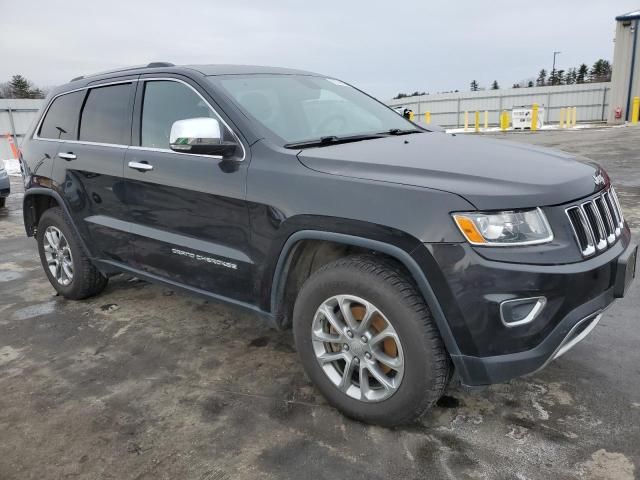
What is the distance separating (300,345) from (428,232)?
37.8 inches

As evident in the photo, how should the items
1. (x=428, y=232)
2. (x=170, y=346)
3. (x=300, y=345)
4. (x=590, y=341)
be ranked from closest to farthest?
(x=428, y=232) → (x=300, y=345) → (x=590, y=341) → (x=170, y=346)

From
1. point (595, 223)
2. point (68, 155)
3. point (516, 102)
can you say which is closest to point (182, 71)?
point (68, 155)

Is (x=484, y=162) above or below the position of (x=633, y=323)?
above

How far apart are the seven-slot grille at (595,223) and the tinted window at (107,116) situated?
110 inches

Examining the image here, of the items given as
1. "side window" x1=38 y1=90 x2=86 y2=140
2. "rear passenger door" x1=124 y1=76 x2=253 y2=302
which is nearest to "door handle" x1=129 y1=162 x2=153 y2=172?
"rear passenger door" x1=124 y1=76 x2=253 y2=302

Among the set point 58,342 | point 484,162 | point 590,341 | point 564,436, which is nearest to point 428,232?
point 484,162

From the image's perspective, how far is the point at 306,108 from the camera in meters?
3.27

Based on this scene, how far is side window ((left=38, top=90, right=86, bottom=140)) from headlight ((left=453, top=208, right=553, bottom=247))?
3256 millimetres

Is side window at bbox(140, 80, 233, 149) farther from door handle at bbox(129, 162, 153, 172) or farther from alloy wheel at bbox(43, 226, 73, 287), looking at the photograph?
alloy wheel at bbox(43, 226, 73, 287)

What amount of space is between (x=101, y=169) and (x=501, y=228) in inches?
109

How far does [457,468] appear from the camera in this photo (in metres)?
2.22

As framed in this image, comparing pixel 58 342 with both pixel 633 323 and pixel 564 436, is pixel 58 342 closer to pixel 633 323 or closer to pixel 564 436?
pixel 564 436

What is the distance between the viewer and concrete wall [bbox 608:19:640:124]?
23078 mm

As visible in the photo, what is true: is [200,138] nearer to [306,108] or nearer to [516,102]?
[306,108]
